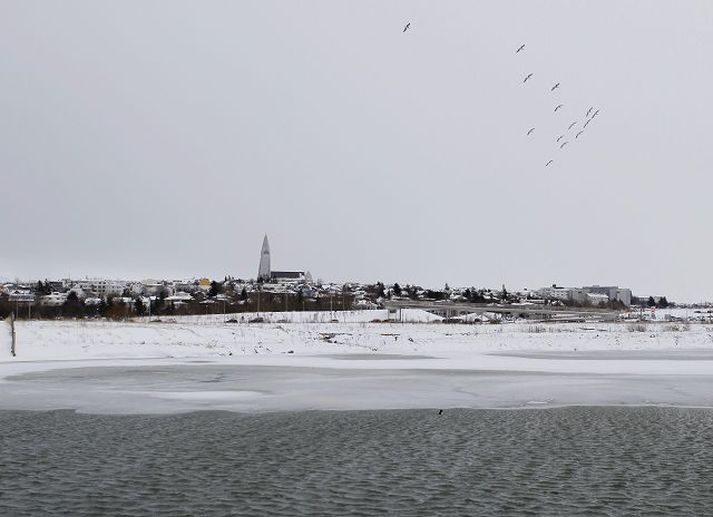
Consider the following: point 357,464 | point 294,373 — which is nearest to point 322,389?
point 294,373

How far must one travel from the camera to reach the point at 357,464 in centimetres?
1319

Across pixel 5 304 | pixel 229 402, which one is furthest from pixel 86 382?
pixel 5 304

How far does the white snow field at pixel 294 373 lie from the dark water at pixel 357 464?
8.09ft

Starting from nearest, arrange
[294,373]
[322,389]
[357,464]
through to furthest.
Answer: [357,464] < [322,389] < [294,373]

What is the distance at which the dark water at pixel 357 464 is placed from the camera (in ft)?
34.4

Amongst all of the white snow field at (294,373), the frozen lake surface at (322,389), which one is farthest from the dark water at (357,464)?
the white snow field at (294,373)

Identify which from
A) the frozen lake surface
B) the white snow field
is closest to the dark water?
the frozen lake surface

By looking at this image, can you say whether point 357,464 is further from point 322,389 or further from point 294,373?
point 294,373

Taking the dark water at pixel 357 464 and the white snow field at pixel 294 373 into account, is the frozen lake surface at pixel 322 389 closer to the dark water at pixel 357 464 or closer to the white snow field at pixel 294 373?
the white snow field at pixel 294 373

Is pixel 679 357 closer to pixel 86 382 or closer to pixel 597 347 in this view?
pixel 597 347

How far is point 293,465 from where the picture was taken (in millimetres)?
13047

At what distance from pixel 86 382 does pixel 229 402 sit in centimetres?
725

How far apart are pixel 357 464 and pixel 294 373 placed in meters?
17.2

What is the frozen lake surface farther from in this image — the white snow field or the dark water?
the dark water
